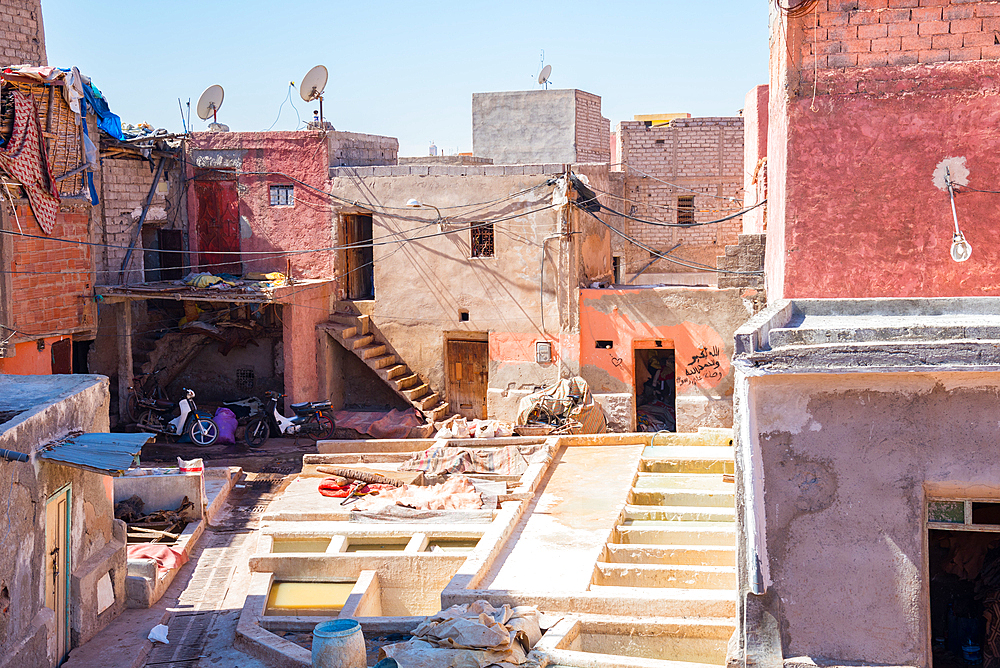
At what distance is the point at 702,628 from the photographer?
8.91m

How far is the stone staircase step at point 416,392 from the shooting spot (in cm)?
2075

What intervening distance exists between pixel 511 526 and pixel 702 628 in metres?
3.63

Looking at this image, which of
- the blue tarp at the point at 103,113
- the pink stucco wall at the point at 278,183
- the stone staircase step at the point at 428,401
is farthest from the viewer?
the pink stucco wall at the point at 278,183

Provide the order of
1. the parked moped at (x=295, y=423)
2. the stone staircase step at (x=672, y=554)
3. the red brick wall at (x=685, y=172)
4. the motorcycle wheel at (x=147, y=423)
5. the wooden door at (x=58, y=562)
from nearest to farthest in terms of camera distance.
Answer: the wooden door at (x=58, y=562) → the stone staircase step at (x=672, y=554) → the parked moped at (x=295, y=423) → the motorcycle wheel at (x=147, y=423) → the red brick wall at (x=685, y=172)

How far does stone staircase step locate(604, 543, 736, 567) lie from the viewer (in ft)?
34.6

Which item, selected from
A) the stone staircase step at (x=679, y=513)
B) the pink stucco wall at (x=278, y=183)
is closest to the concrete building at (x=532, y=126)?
the pink stucco wall at (x=278, y=183)

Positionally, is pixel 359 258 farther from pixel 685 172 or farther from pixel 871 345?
pixel 871 345

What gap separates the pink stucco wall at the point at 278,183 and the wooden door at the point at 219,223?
30 cm

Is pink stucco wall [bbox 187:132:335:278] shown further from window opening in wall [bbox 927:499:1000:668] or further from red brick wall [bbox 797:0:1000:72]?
window opening in wall [bbox 927:499:1000:668]

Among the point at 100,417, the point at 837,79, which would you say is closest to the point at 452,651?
the point at 100,417

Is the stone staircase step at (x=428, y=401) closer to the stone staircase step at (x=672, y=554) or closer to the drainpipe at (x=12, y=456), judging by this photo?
the stone staircase step at (x=672, y=554)

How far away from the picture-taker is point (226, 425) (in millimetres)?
19188

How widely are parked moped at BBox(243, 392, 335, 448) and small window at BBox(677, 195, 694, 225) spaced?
1200 centimetres

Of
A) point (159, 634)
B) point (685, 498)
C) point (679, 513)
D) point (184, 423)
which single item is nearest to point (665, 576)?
point (679, 513)
